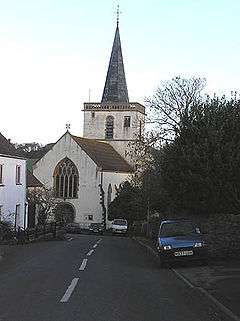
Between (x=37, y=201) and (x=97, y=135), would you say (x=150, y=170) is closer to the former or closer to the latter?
(x=37, y=201)

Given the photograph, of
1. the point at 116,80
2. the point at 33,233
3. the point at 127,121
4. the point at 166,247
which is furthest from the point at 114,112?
the point at 166,247

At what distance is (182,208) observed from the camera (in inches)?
1070

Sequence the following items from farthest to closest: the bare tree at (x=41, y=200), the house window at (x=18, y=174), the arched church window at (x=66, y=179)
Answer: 1. the arched church window at (x=66, y=179)
2. the bare tree at (x=41, y=200)
3. the house window at (x=18, y=174)

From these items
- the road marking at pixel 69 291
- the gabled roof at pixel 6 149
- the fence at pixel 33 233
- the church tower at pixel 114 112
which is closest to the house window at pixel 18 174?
the gabled roof at pixel 6 149

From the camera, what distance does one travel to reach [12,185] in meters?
46.7

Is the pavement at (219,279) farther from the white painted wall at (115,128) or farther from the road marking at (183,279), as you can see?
the white painted wall at (115,128)

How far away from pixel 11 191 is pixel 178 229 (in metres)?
26.9

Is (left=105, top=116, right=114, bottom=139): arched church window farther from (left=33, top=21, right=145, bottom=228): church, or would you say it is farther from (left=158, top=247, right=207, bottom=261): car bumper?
(left=158, top=247, right=207, bottom=261): car bumper

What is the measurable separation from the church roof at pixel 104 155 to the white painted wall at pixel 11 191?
36.7 m

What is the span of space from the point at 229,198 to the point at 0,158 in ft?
77.7

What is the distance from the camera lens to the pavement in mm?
11977

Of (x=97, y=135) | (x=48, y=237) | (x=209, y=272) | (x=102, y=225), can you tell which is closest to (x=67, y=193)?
(x=102, y=225)

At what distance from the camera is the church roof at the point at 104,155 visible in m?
87.4

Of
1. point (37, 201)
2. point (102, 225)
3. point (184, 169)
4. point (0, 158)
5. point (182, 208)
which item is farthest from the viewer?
point (102, 225)
